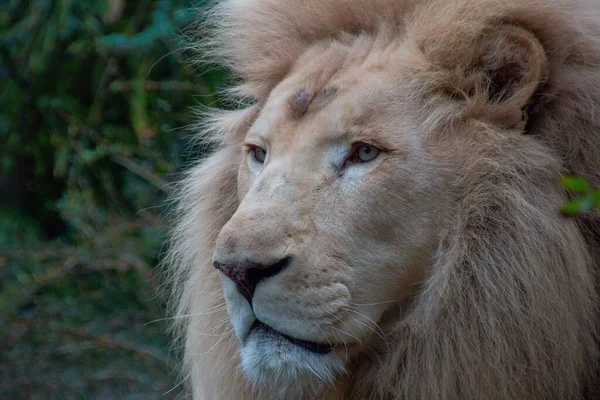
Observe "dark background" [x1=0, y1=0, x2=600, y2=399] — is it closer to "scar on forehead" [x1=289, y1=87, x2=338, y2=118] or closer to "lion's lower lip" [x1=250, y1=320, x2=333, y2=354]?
"scar on forehead" [x1=289, y1=87, x2=338, y2=118]

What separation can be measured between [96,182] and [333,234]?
4414mm

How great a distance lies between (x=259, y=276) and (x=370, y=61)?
726 mm

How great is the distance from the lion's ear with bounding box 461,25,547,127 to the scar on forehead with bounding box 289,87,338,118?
0.37 m

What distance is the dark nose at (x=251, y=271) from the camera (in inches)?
91.0

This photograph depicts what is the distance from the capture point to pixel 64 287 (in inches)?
237

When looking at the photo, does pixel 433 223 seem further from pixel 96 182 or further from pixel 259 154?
pixel 96 182

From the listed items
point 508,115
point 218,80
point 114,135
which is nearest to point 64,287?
point 114,135

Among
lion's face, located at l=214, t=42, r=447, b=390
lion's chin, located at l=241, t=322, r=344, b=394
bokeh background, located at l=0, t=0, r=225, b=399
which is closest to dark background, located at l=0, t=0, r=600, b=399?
bokeh background, located at l=0, t=0, r=225, b=399

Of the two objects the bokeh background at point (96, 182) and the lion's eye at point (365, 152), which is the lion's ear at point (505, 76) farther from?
the bokeh background at point (96, 182)

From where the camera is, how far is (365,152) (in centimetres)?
250

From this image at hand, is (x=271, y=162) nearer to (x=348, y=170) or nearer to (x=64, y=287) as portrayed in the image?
(x=348, y=170)

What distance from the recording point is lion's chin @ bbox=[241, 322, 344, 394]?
7.85 feet

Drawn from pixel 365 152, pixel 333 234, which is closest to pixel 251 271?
pixel 333 234

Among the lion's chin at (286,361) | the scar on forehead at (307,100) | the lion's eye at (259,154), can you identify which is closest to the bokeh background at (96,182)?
→ the lion's eye at (259,154)
